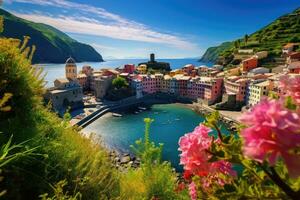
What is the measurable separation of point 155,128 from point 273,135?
97.6 ft

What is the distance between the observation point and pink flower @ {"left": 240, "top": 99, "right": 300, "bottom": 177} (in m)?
0.86

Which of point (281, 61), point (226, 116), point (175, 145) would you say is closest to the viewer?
point (175, 145)

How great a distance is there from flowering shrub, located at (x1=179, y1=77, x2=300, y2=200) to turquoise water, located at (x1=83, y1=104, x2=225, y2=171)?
18600 millimetres

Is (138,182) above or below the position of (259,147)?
below

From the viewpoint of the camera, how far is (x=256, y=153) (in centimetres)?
87

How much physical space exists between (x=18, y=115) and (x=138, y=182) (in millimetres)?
2072

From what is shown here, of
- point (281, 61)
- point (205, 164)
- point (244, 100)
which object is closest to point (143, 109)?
point (244, 100)

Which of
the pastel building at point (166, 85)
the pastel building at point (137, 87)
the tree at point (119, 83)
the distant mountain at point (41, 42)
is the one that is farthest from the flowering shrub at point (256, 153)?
the distant mountain at point (41, 42)

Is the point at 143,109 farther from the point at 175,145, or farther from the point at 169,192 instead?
the point at 169,192

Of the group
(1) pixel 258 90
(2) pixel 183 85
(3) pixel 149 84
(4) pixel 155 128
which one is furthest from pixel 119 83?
(1) pixel 258 90

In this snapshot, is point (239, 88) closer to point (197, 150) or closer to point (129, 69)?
point (129, 69)

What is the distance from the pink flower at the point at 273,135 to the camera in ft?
2.84

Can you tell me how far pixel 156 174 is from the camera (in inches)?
172

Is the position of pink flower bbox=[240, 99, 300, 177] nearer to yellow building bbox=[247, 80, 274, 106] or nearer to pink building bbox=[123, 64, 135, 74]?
yellow building bbox=[247, 80, 274, 106]
